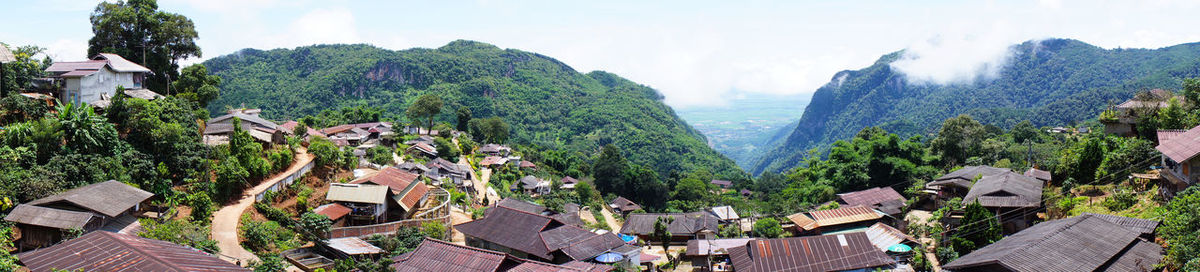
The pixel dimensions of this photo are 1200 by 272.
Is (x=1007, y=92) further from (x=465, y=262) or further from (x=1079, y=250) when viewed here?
(x=465, y=262)

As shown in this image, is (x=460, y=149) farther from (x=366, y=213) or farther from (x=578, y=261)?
(x=578, y=261)

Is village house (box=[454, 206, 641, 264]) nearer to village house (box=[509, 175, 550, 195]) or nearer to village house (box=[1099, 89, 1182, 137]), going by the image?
village house (box=[1099, 89, 1182, 137])

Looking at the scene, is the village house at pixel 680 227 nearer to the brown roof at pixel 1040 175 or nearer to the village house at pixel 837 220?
the village house at pixel 837 220

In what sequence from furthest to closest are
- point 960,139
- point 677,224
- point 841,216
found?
point 960,139 < point 677,224 < point 841,216

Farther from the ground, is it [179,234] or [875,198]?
[179,234]

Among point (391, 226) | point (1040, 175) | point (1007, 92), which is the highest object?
point (1007, 92)

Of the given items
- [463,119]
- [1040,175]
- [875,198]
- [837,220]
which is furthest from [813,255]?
[463,119]

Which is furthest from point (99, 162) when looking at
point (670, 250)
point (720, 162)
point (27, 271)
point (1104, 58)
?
point (1104, 58)

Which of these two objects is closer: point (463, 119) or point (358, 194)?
point (358, 194)
